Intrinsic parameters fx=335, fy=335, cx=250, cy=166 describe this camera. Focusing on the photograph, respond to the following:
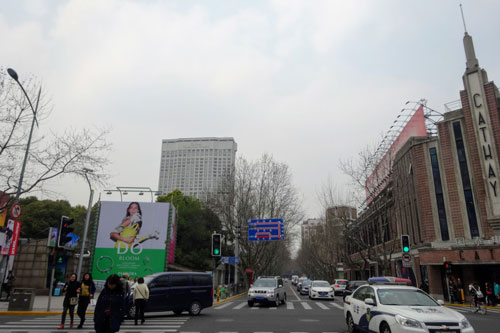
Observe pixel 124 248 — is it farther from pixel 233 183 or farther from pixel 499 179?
pixel 499 179

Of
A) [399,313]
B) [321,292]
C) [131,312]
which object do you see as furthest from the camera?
[321,292]

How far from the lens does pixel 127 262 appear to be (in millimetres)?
35562

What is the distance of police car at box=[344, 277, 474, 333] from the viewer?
7.05 meters

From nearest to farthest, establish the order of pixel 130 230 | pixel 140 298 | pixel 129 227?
pixel 140 298, pixel 130 230, pixel 129 227

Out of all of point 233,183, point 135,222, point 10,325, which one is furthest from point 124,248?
point 10,325

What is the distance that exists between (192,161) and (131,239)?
60496 mm

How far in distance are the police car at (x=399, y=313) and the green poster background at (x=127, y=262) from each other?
28998 millimetres

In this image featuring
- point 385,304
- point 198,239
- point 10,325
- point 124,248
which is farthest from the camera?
point 198,239

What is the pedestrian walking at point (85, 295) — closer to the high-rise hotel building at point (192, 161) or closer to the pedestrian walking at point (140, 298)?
the pedestrian walking at point (140, 298)

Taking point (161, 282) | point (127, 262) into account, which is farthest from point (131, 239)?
point (161, 282)

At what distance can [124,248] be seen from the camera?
36188mm

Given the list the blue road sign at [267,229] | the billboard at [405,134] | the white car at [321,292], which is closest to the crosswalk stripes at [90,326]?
the white car at [321,292]

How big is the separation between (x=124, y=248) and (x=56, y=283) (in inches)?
288

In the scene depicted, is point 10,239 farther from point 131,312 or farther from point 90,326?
point 90,326
